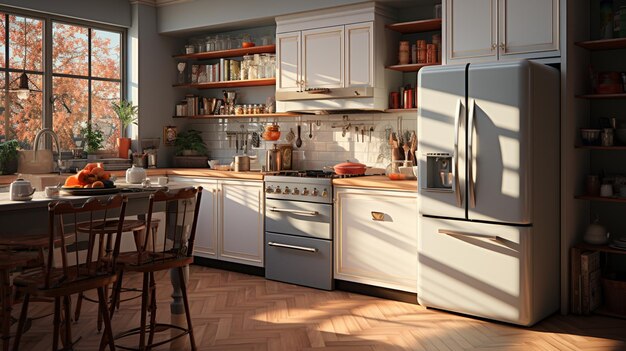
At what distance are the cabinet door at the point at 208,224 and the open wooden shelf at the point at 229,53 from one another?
56.3 inches

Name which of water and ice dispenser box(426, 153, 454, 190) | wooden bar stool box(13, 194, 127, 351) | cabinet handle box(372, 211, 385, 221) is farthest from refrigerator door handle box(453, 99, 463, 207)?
wooden bar stool box(13, 194, 127, 351)

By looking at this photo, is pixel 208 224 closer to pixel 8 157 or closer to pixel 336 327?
pixel 8 157

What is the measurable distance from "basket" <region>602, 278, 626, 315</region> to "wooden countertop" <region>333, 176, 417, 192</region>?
1544 millimetres

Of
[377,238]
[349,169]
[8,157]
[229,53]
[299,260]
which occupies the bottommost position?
[299,260]

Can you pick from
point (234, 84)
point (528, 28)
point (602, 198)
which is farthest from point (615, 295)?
point (234, 84)

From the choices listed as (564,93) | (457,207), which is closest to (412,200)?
(457,207)

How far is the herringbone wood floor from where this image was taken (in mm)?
4016

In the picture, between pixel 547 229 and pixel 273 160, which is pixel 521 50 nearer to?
pixel 547 229

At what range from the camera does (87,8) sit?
21.6ft

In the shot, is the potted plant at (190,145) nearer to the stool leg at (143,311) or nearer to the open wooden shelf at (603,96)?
the stool leg at (143,311)

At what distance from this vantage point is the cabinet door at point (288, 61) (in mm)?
6027

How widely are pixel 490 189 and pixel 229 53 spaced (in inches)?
139

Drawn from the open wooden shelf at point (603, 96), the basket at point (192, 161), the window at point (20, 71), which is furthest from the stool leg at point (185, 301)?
the basket at point (192, 161)

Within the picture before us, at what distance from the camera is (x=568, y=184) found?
4.63 m
